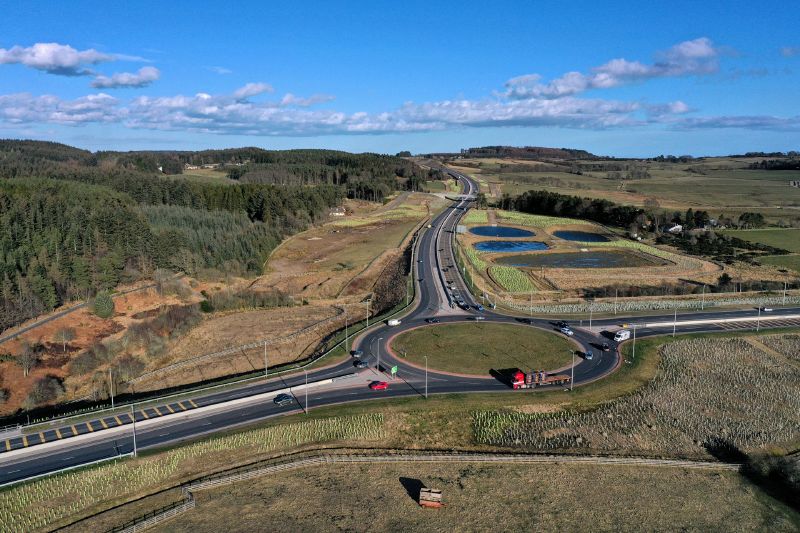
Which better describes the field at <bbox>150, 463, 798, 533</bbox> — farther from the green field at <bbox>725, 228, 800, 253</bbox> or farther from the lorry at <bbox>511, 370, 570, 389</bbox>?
the green field at <bbox>725, 228, 800, 253</bbox>

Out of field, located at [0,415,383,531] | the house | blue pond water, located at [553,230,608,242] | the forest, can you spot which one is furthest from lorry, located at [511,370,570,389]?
the house

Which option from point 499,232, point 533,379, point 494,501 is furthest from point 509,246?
point 494,501

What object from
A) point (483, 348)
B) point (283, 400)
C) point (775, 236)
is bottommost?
point (283, 400)

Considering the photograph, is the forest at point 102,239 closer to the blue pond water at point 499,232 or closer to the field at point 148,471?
the field at point 148,471

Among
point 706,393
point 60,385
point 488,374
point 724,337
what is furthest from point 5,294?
point 724,337

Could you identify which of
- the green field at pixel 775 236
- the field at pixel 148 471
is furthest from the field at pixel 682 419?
the green field at pixel 775 236

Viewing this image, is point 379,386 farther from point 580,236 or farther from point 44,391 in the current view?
point 580,236
